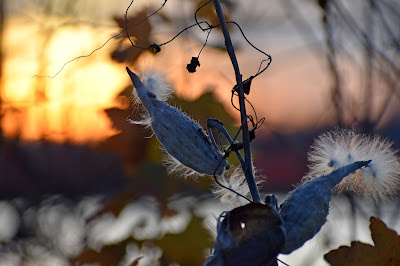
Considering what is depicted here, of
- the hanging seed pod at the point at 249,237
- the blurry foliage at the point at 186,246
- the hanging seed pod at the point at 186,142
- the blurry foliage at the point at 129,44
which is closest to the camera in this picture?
the hanging seed pod at the point at 249,237

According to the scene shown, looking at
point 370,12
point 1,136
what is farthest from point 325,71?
point 1,136

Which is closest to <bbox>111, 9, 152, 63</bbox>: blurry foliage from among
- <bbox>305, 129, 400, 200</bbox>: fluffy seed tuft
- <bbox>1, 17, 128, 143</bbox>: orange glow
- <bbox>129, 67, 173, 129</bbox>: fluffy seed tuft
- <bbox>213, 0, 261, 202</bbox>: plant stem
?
<bbox>1, 17, 128, 143</bbox>: orange glow

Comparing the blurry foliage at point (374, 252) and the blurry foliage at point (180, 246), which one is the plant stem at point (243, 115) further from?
the blurry foliage at point (180, 246)

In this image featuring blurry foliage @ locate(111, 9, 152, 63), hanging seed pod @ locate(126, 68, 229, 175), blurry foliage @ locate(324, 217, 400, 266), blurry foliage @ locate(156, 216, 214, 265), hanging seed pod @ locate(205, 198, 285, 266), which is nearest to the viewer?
hanging seed pod @ locate(205, 198, 285, 266)

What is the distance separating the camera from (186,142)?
0.90m

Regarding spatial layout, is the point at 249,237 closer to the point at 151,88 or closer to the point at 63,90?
the point at 151,88

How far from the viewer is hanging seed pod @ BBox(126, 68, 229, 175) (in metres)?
0.90

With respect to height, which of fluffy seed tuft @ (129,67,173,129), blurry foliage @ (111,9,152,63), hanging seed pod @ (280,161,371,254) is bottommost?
hanging seed pod @ (280,161,371,254)

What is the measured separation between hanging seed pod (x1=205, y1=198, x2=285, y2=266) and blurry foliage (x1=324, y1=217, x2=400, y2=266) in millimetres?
371

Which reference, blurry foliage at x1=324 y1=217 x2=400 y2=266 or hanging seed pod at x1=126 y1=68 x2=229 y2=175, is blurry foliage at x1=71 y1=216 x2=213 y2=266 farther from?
hanging seed pod at x1=126 y1=68 x2=229 y2=175

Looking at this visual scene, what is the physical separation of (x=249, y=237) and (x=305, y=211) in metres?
0.11

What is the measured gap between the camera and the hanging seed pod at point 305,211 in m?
0.83

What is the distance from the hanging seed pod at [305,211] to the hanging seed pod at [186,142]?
13 cm

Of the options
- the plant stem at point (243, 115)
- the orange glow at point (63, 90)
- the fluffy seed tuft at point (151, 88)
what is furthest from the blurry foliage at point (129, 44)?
the plant stem at point (243, 115)
